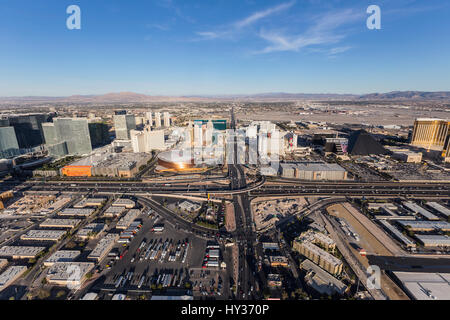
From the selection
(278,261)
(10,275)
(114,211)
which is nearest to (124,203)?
(114,211)

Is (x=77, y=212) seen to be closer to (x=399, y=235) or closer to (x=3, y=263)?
(x=3, y=263)

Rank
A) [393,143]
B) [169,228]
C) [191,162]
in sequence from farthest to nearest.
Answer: [393,143] < [191,162] < [169,228]

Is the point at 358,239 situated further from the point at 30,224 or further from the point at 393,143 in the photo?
the point at 393,143

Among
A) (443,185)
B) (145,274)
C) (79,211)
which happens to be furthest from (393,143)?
(79,211)

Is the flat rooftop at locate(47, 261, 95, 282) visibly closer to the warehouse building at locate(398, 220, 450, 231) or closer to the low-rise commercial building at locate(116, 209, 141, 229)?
the low-rise commercial building at locate(116, 209, 141, 229)

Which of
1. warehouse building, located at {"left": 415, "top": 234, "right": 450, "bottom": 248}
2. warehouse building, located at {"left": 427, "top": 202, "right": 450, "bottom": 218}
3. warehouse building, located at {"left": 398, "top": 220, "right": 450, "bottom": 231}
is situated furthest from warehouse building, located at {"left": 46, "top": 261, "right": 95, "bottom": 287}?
warehouse building, located at {"left": 427, "top": 202, "right": 450, "bottom": 218}

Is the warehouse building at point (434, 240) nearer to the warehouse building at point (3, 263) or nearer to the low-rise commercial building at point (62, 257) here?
the low-rise commercial building at point (62, 257)
